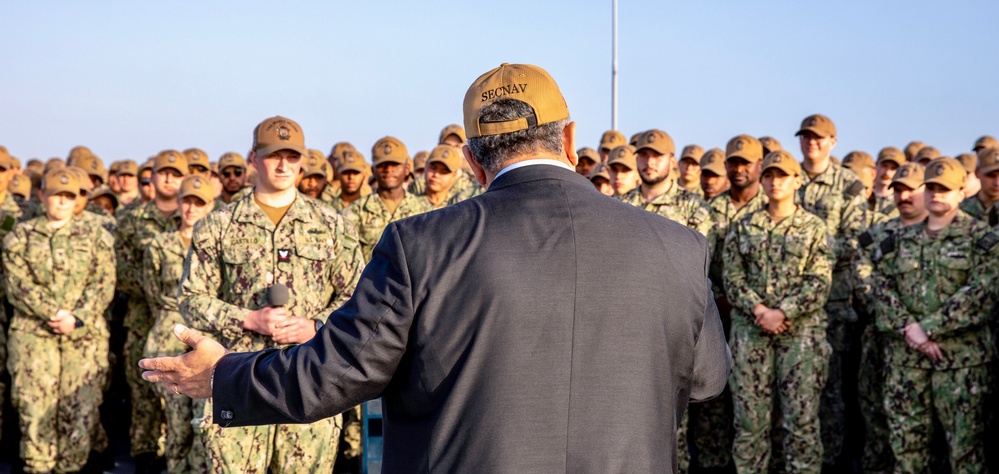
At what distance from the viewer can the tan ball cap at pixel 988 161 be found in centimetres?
741

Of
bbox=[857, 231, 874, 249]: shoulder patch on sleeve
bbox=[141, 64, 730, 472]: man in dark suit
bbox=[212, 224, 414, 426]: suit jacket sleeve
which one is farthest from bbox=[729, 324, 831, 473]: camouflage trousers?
bbox=[212, 224, 414, 426]: suit jacket sleeve

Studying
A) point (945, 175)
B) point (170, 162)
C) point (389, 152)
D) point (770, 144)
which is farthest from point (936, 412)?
point (170, 162)

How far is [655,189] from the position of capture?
7.95 m

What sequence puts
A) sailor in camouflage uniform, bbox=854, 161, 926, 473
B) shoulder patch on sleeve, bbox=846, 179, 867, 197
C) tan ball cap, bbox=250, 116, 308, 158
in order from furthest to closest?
shoulder patch on sleeve, bbox=846, 179, 867, 197
sailor in camouflage uniform, bbox=854, 161, 926, 473
tan ball cap, bbox=250, 116, 308, 158

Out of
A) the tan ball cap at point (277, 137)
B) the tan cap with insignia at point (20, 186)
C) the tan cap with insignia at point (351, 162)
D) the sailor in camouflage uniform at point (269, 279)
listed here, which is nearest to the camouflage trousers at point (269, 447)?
the sailor in camouflage uniform at point (269, 279)

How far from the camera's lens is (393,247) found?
89.4 inches

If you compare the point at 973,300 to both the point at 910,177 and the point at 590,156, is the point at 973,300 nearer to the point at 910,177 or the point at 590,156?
the point at 910,177

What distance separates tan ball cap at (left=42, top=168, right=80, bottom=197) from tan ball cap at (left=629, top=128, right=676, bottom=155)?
13.2 feet

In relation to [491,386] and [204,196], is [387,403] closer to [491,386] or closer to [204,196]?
[491,386]

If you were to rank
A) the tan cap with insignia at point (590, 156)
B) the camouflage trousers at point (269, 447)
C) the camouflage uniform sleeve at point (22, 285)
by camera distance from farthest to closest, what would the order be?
the tan cap with insignia at point (590, 156), the camouflage uniform sleeve at point (22, 285), the camouflage trousers at point (269, 447)

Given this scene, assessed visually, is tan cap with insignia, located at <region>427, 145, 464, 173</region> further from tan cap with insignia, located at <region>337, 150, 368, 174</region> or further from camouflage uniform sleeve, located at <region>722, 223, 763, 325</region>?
camouflage uniform sleeve, located at <region>722, 223, 763, 325</region>

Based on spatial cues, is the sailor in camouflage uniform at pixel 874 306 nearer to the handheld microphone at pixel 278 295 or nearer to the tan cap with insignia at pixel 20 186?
the handheld microphone at pixel 278 295

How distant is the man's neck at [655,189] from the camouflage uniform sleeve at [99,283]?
3835 millimetres

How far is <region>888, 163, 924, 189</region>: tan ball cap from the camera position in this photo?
6781mm
